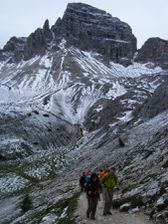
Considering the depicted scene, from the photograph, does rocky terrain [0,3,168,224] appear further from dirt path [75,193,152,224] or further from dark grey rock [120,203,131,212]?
dirt path [75,193,152,224]

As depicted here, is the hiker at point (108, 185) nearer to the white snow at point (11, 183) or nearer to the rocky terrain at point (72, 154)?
the rocky terrain at point (72, 154)

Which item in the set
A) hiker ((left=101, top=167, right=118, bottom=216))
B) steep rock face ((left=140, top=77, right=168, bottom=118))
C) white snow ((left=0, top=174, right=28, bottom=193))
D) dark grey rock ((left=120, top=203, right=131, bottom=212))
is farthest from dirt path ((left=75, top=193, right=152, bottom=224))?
steep rock face ((left=140, top=77, right=168, bottom=118))

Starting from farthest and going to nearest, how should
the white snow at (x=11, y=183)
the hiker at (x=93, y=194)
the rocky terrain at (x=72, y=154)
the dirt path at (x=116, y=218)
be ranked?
1. the white snow at (x=11, y=183)
2. the rocky terrain at (x=72, y=154)
3. the hiker at (x=93, y=194)
4. the dirt path at (x=116, y=218)

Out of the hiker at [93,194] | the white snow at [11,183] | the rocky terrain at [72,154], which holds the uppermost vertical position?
the hiker at [93,194]

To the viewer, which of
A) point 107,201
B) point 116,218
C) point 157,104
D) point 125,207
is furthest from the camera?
point 157,104

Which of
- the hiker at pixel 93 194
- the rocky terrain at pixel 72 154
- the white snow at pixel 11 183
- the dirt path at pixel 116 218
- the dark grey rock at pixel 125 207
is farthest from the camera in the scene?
the white snow at pixel 11 183

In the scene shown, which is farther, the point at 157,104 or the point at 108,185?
the point at 157,104

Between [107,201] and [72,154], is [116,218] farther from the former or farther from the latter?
[72,154]

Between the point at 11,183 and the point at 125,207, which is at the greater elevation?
the point at 125,207

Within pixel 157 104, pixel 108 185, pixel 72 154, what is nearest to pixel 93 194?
pixel 108 185

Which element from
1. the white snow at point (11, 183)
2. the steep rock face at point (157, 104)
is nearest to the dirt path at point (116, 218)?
the white snow at point (11, 183)

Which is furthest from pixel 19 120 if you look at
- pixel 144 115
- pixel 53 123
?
pixel 144 115

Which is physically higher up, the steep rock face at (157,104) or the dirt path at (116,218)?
the steep rock face at (157,104)

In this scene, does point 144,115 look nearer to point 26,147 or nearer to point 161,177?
point 26,147
